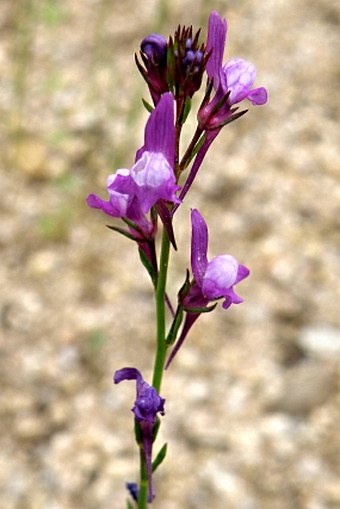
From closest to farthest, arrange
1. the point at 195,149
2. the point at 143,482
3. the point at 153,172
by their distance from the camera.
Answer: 1. the point at 153,172
2. the point at 195,149
3. the point at 143,482

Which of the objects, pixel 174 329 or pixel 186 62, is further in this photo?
pixel 174 329

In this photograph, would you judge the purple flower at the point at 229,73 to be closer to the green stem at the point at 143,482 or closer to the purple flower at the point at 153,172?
the purple flower at the point at 153,172

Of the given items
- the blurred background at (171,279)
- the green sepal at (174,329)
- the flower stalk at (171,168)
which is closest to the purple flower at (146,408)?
the flower stalk at (171,168)

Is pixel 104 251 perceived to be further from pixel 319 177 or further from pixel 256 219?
pixel 319 177

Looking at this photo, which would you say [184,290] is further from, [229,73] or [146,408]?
[229,73]

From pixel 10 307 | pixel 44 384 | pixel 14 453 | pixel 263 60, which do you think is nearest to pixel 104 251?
pixel 10 307

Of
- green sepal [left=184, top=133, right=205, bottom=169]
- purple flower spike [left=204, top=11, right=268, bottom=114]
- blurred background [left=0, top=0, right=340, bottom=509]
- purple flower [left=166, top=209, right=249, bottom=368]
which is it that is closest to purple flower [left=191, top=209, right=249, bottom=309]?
purple flower [left=166, top=209, right=249, bottom=368]

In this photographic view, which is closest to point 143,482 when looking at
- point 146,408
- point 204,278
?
point 146,408
